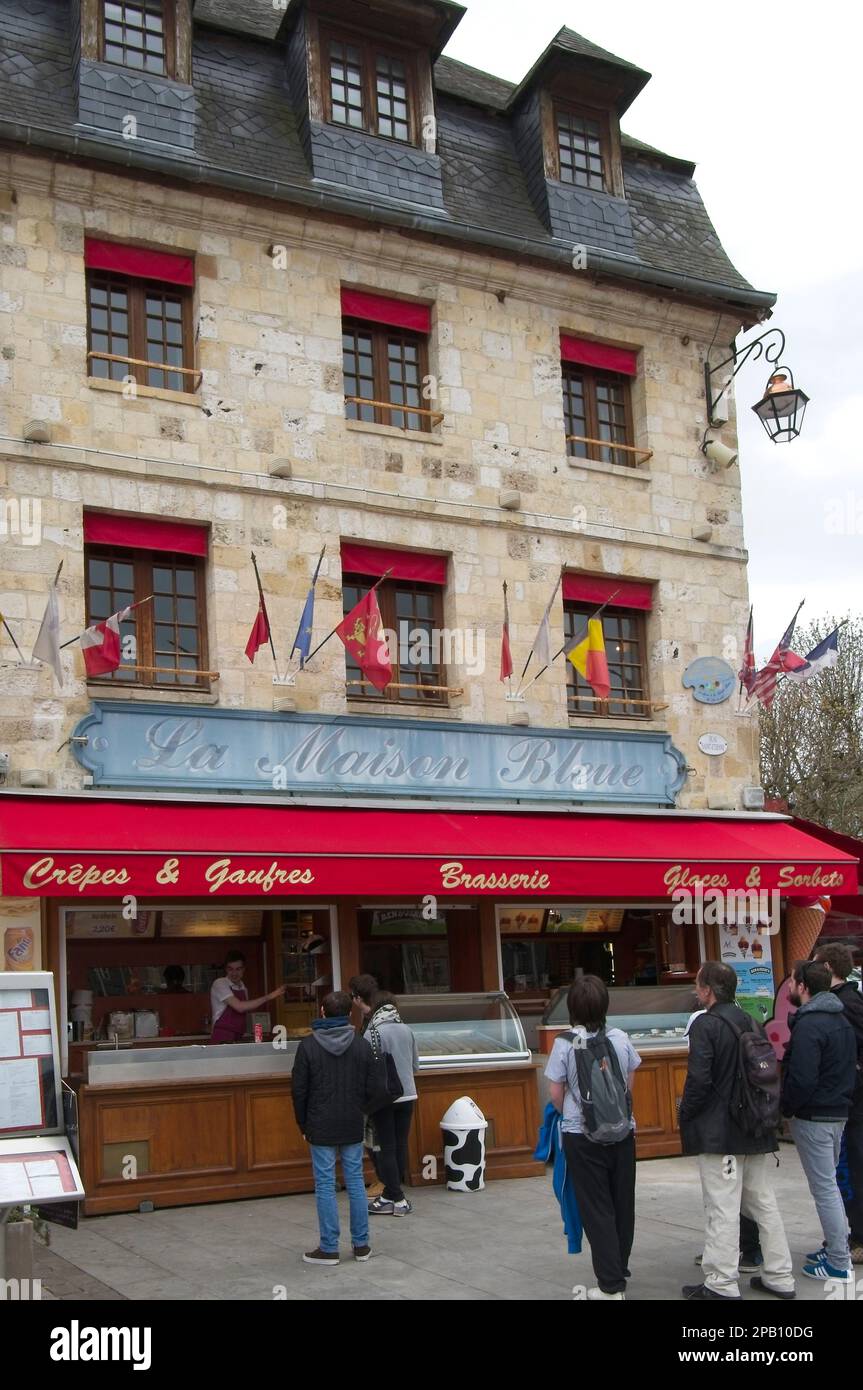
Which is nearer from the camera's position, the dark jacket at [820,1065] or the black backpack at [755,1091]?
the black backpack at [755,1091]

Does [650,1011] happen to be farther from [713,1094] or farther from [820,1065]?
[713,1094]

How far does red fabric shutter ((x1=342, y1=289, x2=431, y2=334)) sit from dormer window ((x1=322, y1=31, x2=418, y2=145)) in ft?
5.77

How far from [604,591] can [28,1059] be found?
9352 mm

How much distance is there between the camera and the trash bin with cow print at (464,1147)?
1078cm

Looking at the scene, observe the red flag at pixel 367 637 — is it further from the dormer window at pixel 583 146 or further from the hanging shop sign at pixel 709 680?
the dormer window at pixel 583 146

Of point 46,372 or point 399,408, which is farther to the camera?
point 399,408

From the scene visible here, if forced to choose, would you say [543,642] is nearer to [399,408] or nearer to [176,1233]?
[399,408]

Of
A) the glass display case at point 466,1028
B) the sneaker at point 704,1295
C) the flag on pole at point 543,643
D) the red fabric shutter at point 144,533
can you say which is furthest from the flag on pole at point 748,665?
the sneaker at point 704,1295

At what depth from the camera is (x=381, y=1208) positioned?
9.88 meters

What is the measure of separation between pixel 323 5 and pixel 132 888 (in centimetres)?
904

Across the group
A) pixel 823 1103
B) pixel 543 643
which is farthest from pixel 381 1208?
pixel 543 643

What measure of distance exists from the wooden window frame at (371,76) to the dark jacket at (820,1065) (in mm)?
10206
